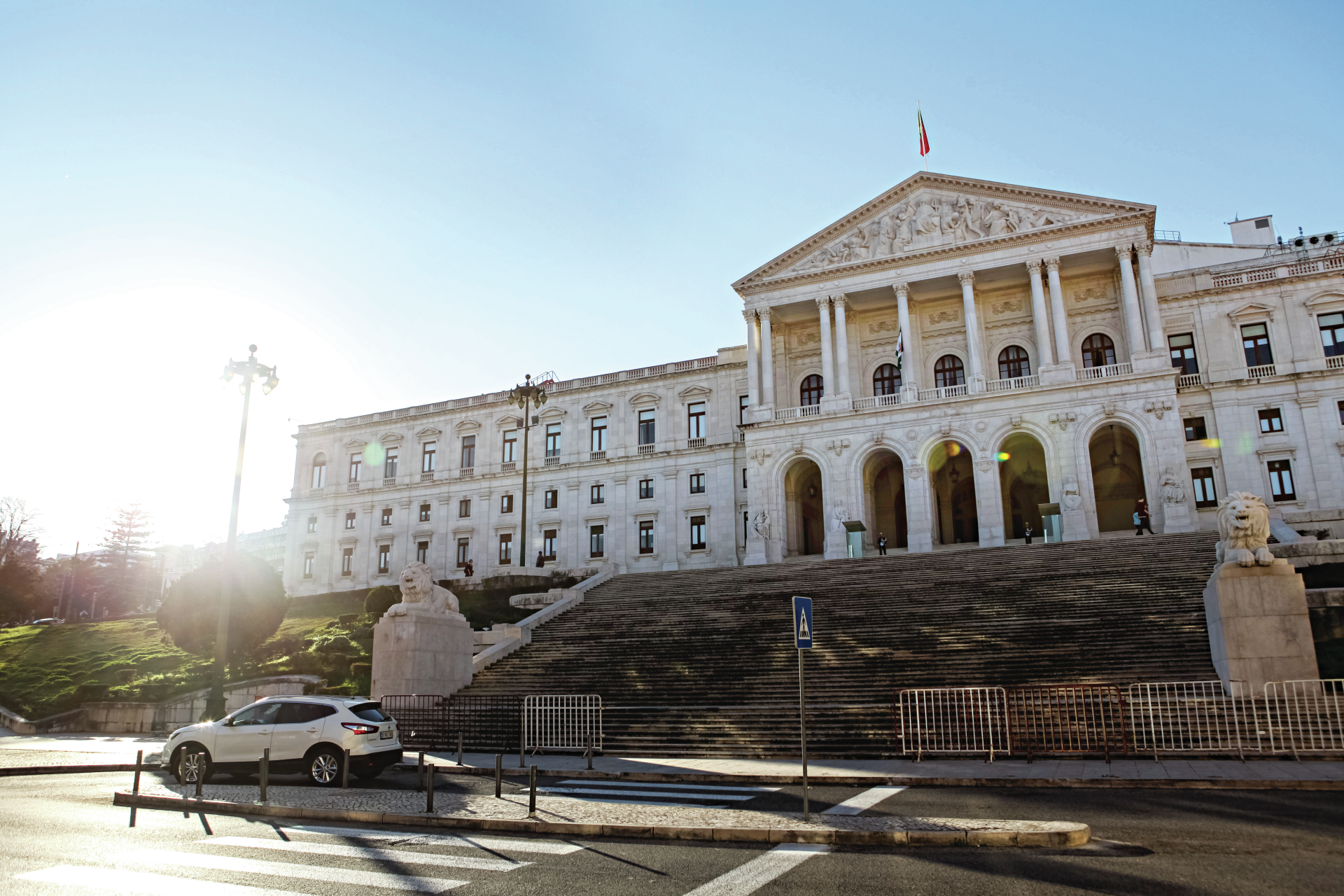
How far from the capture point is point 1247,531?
18.0 metres

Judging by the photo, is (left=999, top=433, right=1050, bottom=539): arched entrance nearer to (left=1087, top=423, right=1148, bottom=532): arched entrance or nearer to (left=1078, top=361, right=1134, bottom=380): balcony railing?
(left=1087, top=423, right=1148, bottom=532): arched entrance

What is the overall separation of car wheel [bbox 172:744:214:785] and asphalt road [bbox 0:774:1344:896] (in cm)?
235

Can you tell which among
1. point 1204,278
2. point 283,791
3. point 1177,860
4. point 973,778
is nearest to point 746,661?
point 973,778

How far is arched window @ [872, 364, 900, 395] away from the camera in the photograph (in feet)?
163

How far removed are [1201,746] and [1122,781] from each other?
3629 mm

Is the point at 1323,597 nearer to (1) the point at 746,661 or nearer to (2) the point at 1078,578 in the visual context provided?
(2) the point at 1078,578

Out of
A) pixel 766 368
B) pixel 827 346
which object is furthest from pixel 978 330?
pixel 766 368

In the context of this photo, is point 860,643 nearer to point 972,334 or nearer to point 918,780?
point 918,780

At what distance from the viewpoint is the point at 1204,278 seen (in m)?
47.0

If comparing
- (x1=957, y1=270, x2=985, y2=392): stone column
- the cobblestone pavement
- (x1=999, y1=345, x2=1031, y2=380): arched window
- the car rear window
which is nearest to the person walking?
(x1=957, y1=270, x2=985, y2=392): stone column

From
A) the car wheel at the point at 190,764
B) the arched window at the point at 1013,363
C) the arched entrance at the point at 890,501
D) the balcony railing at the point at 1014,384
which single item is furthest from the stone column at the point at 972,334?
the car wheel at the point at 190,764

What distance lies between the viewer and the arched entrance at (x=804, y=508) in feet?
153

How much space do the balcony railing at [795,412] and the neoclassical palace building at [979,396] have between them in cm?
14

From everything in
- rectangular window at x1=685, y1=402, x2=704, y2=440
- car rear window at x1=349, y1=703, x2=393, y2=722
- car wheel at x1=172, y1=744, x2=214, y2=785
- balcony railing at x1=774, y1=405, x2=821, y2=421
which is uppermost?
rectangular window at x1=685, y1=402, x2=704, y2=440
